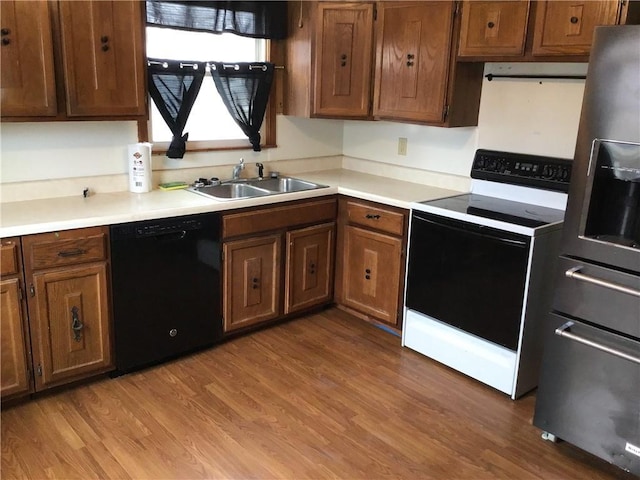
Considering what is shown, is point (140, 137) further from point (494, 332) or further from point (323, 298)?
point (494, 332)


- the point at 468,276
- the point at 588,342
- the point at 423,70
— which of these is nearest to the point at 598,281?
the point at 588,342

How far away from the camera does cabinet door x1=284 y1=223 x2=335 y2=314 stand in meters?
3.46

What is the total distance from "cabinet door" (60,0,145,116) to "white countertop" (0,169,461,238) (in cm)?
45

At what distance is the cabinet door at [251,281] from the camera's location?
3.18 m

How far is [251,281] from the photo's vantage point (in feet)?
10.8

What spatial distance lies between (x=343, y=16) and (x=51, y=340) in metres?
2.43

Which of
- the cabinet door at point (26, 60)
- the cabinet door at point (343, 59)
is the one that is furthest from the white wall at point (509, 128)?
the cabinet door at point (26, 60)

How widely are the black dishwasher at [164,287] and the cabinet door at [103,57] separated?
0.60 m

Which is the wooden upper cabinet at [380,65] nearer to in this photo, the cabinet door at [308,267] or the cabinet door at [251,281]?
the cabinet door at [308,267]

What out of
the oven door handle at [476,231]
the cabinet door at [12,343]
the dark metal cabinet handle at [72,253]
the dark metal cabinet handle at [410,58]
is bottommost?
the cabinet door at [12,343]

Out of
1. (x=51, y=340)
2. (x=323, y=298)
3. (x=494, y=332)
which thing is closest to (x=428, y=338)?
(x=494, y=332)

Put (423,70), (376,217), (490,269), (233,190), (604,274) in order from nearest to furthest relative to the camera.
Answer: (604,274), (490,269), (423,70), (376,217), (233,190)

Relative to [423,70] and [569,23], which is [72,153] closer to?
[423,70]

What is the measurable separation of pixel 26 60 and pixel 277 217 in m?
1.46
